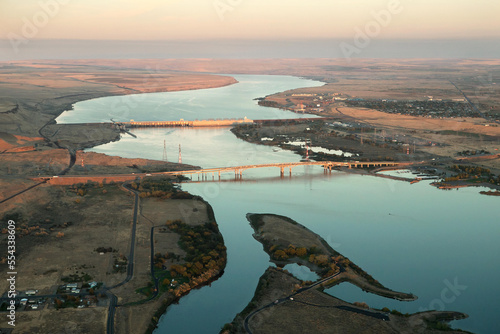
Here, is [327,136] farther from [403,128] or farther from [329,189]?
[329,189]


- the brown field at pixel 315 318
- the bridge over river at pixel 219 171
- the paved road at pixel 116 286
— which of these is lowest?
the brown field at pixel 315 318

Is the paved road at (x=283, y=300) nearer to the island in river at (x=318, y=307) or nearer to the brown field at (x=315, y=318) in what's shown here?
the island in river at (x=318, y=307)

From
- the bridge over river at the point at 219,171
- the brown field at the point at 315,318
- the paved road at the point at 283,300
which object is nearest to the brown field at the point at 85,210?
the brown field at the point at 315,318

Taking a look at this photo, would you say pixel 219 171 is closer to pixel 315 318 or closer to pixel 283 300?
pixel 283 300

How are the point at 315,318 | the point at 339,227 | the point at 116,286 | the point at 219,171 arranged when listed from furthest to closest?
the point at 219,171 < the point at 339,227 < the point at 116,286 < the point at 315,318

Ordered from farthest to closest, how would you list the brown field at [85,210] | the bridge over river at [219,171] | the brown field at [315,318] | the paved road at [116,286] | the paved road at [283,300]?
the bridge over river at [219,171] → the brown field at [85,210] → the paved road at [283,300] → the brown field at [315,318] → the paved road at [116,286]

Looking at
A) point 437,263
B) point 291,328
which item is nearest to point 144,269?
point 291,328

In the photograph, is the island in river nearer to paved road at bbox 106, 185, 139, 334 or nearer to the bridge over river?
paved road at bbox 106, 185, 139, 334

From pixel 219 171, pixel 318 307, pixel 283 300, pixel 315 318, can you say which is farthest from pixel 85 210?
pixel 315 318
